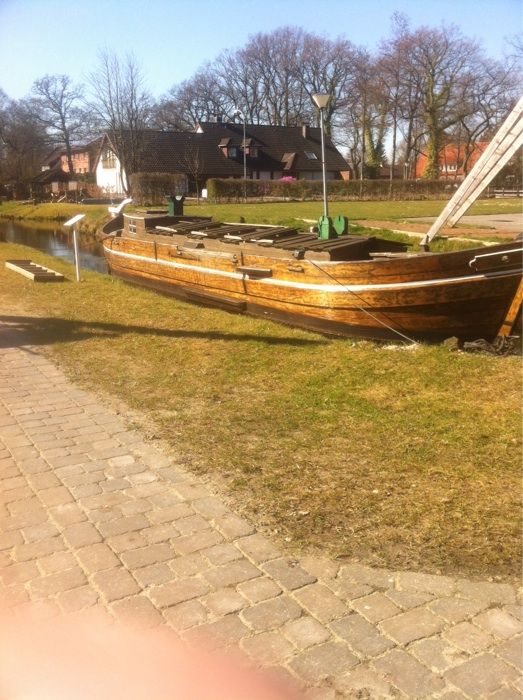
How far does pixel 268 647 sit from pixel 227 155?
201ft

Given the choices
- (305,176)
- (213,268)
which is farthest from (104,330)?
(305,176)

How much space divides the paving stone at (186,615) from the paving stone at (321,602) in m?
0.46

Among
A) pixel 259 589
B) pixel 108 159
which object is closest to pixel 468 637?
pixel 259 589

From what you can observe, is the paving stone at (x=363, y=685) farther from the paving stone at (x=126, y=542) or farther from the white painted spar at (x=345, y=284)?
the white painted spar at (x=345, y=284)

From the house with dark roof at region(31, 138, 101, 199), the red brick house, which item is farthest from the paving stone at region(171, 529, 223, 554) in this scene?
the house with dark roof at region(31, 138, 101, 199)

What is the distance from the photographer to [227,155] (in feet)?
199

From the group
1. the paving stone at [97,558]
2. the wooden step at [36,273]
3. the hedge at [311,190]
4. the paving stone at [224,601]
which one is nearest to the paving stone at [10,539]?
the paving stone at [97,558]

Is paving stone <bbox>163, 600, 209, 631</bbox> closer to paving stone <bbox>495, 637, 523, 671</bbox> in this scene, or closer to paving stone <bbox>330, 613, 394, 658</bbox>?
paving stone <bbox>330, 613, 394, 658</bbox>

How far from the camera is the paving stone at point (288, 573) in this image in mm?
3174

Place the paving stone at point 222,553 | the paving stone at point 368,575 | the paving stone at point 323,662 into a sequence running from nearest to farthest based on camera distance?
the paving stone at point 323,662 < the paving stone at point 368,575 < the paving stone at point 222,553

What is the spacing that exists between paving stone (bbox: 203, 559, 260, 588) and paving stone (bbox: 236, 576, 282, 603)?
1.7 inches

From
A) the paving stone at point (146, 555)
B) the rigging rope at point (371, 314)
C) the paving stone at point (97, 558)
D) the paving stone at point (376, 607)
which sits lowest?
the paving stone at point (376, 607)

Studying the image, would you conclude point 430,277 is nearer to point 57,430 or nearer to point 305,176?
point 57,430

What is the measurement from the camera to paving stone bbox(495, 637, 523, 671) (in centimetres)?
262
